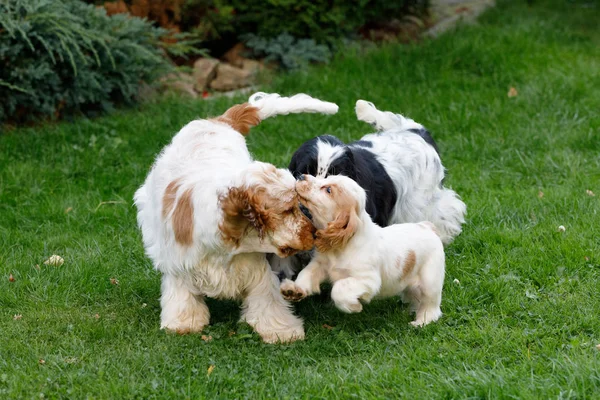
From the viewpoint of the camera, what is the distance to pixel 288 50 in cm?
1099

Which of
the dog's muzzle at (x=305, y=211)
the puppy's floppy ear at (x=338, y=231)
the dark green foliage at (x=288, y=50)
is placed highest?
the dog's muzzle at (x=305, y=211)

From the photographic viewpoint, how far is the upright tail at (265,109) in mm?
5977

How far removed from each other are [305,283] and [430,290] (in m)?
0.83

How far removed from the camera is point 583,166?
8281mm

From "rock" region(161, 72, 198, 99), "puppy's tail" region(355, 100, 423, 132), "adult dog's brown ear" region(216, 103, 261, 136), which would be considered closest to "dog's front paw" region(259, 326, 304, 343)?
"adult dog's brown ear" region(216, 103, 261, 136)

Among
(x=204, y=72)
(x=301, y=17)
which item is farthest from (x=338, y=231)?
(x=301, y=17)

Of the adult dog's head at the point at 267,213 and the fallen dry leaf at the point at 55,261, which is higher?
the adult dog's head at the point at 267,213

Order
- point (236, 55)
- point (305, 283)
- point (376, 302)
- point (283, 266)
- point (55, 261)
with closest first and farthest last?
point (305, 283) < point (283, 266) < point (376, 302) < point (55, 261) < point (236, 55)

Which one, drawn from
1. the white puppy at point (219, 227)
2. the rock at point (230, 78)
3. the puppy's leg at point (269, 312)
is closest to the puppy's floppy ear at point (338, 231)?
the white puppy at point (219, 227)

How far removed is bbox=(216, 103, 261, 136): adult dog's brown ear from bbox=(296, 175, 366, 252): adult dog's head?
113 cm

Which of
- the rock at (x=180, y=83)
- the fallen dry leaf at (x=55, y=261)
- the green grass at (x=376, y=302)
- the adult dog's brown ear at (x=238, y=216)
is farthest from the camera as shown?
the rock at (x=180, y=83)

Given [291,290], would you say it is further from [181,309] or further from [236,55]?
[236,55]

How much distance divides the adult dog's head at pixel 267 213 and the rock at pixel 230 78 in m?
5.97

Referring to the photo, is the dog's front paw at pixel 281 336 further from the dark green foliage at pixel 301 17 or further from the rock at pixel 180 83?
the dark green foliage at pixel 301 17
